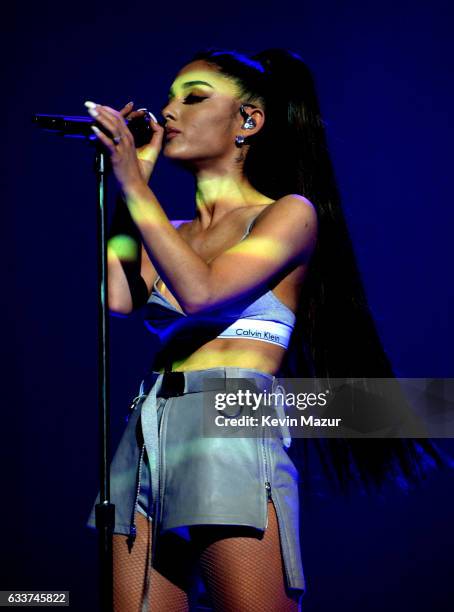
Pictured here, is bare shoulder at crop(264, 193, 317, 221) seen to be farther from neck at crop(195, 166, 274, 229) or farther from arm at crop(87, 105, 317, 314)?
neck at crop(195, 166, 274, 229)

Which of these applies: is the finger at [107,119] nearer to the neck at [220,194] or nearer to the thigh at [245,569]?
the neck at [220,194]

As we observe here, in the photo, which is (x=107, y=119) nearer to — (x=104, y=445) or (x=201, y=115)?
(x=201, y=115)

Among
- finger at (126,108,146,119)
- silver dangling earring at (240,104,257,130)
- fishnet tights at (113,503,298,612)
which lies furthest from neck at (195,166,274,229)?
fishnet tights at (113,503,298,612)

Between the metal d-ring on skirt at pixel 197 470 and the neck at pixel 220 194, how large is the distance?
41 centimetres

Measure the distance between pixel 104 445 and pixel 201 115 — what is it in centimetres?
75

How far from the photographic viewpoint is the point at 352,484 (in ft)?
5.73

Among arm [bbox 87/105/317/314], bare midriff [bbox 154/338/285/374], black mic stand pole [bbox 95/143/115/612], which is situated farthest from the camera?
bare midriff [bbox 154/338/285/374]

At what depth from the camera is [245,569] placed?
128cm

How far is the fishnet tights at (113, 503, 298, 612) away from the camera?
128cm

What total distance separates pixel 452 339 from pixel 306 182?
94cm

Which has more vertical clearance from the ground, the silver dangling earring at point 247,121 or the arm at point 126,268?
the silver dangling earring at point 247,121

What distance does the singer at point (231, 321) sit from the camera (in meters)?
1.32

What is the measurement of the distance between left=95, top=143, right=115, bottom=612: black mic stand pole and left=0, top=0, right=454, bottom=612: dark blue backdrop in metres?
1.28

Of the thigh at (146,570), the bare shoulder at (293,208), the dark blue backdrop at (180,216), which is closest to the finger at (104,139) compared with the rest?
the bare shoulder at (293,208)
